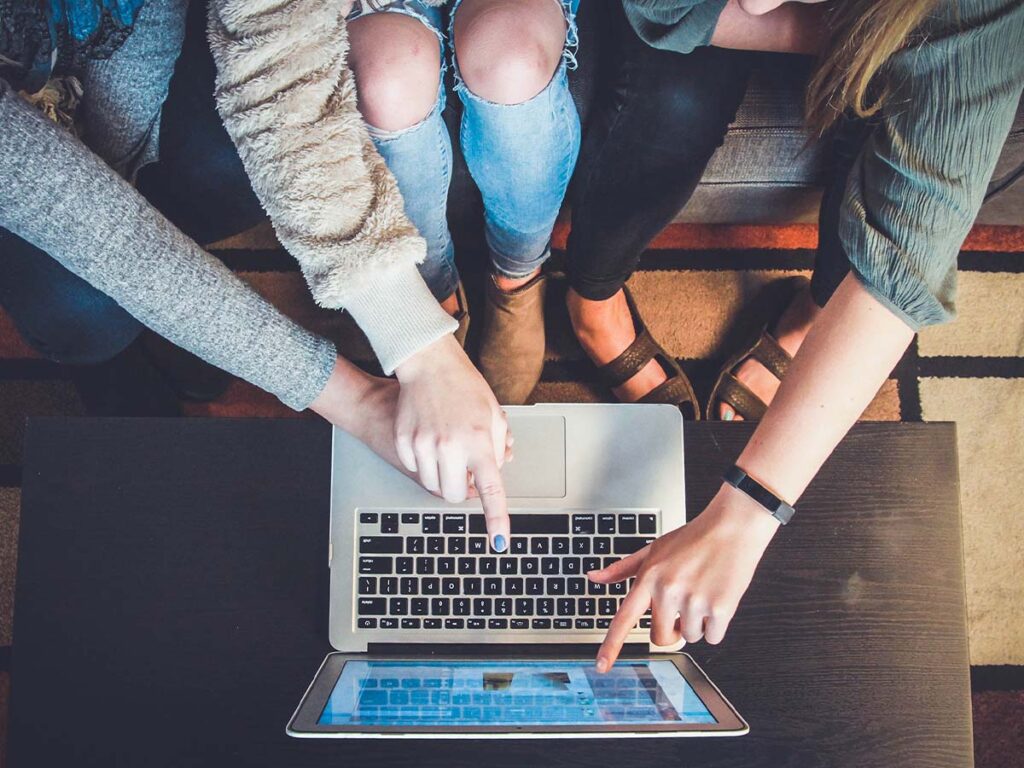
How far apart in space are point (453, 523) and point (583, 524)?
0.41 ft

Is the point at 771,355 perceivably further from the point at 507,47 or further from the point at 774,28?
the point at 507,47

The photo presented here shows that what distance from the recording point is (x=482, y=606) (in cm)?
70

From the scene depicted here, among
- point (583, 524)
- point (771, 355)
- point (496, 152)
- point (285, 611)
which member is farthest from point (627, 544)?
point (771, 355)

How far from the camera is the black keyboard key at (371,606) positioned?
687 millimetres

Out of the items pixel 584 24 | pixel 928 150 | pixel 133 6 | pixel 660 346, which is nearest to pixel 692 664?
pixel 928 150

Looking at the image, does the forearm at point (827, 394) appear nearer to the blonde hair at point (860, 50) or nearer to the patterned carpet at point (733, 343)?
the blonde hair at point (860, 50)

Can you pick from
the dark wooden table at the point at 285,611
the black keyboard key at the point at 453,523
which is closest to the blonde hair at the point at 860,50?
the dark wooden table at the point at 285,611

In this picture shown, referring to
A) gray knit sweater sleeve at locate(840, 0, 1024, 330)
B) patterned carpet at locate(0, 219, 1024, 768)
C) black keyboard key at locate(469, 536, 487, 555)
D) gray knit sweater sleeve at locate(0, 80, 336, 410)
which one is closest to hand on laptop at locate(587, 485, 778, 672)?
black keyboard key at locate(469, 536, 487, 555)

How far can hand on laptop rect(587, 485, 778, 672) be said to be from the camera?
0.63 metres

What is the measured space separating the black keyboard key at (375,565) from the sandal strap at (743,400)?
2.14ft

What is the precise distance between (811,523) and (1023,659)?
0.77 m

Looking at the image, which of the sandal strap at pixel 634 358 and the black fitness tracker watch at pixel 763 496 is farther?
the sandal strap at pixel 634 358

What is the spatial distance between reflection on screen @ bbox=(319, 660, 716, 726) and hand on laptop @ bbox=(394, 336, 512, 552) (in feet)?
0.38

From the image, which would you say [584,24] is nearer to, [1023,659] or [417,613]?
[417,613]
